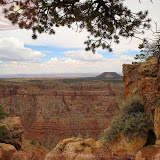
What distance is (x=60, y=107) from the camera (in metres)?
33.5

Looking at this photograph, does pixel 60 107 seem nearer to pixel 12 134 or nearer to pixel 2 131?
pixel 12 134

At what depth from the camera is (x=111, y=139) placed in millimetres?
5789

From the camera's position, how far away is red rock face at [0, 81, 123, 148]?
28953 mm

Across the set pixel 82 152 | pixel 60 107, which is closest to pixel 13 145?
pixel 82 152

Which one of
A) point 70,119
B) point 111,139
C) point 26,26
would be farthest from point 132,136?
point 70,119

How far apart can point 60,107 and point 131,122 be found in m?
29.1

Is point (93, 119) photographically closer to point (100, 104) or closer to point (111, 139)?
point (100, 104)

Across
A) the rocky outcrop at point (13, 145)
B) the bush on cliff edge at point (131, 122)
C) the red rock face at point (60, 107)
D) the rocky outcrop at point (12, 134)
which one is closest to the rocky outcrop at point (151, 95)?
the bush on cliff edge at point (131, 122)

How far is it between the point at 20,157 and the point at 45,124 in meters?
19.3

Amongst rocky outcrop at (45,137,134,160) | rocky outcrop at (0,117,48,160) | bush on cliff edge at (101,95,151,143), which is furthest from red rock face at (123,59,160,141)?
rocky outcrop at (0,117,48,160)

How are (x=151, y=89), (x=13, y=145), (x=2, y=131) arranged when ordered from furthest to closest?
(x=13, y=145)
(x=2, y=131)
(x=151, y=89)

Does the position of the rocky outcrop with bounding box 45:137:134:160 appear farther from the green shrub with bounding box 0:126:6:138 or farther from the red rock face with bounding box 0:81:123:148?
the red rock face with bounding box 0:81:123:148

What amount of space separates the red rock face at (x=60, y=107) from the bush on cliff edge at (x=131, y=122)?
922 inches

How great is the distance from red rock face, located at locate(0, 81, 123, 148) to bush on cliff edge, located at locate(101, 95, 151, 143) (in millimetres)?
23421
